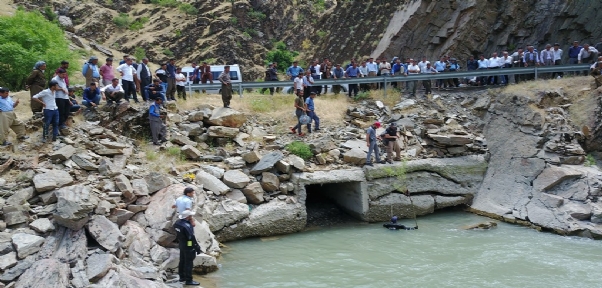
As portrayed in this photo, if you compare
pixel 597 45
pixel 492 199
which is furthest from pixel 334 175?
pixel 597 45

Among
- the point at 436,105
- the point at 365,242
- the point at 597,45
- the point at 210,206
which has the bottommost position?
the point at 365,242

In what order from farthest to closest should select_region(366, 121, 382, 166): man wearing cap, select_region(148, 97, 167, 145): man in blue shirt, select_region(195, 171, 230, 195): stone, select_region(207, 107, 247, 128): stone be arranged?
select_region(207, 107, 247, 128): stone
select_region(366, 121, 382, 166): man wearing cap
select_region(148, 97, 167, 145): man in blue shirt
select_region(195, 171, 230, 195): stone

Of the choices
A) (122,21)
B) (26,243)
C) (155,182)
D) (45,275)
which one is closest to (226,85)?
(155,182)

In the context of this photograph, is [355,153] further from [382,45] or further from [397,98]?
[382,45]

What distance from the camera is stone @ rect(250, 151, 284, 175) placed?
14758 mm

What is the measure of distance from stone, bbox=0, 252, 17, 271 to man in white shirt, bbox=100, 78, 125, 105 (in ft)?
23.5

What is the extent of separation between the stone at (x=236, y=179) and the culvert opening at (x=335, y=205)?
2.77 metres

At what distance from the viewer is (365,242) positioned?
13.5 meters

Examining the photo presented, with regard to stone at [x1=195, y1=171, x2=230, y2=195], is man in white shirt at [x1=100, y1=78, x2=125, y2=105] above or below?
above

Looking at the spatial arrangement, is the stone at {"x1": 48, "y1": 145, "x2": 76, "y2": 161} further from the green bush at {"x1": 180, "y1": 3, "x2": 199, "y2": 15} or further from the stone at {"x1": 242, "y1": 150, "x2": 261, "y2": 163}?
the green bush at {"x1": 180, "y1": 3, "x2": 199, "y2": 15}

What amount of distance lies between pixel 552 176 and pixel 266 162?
8.78 meters

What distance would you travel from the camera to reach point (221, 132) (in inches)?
636

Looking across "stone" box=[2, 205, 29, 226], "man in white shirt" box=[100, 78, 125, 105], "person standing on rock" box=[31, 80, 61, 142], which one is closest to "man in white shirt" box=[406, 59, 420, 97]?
"man in white shirt" box=[100, 78, 125, 105]

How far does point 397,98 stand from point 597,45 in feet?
28.0
